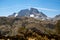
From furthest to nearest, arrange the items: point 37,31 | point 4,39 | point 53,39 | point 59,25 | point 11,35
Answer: point 59,25
point 37,31
point 53,39
point 11,35
point 4,39

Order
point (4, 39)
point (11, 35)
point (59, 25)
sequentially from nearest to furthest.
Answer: point (4, 39), point (11, 35), point (59, 25)

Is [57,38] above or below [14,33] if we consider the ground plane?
below

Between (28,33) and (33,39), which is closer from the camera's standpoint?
(33,39)

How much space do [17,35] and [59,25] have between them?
3431cm

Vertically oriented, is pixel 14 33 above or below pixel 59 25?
above

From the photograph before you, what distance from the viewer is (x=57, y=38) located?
1426 inches

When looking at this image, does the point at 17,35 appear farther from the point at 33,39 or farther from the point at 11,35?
the point at 33,39

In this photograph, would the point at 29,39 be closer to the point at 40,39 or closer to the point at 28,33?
the point at 40,39

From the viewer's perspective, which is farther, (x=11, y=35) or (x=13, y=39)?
(x=11, y=35)

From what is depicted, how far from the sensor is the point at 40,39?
31766 mm

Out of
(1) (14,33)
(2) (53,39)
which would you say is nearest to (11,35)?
(1) (14,33)

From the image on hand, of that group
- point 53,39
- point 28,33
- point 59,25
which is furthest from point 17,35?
point 59,25

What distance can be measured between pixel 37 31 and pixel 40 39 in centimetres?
874

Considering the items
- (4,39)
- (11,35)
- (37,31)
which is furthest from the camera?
(37,31)
